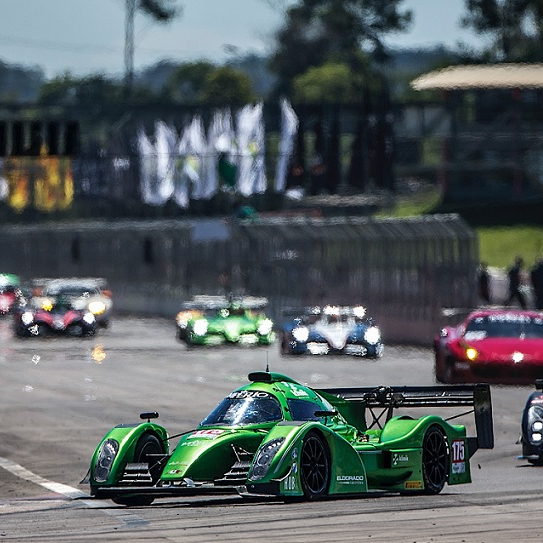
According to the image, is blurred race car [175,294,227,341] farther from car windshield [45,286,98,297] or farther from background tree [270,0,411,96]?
background tree [270,0,411,96]

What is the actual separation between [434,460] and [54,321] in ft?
98.6

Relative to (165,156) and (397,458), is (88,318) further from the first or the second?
(165,156)

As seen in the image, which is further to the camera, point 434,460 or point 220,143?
point 220,143

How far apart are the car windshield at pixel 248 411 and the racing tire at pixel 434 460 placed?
1.40 m

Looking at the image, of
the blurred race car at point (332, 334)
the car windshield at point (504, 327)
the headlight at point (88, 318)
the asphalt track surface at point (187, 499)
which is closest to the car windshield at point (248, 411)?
the asphalt track surface at point (187, 499)

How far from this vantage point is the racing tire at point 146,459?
1399cm

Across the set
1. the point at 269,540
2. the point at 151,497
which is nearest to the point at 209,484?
the point at 151,497

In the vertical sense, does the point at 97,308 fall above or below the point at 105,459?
above

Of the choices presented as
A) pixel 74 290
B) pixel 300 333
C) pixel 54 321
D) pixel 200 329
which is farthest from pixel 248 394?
pixel 74 290

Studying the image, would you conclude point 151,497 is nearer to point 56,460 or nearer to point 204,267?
point 56,460

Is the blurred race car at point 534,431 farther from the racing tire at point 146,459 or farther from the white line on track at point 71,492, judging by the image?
the white line on track at point 71,492

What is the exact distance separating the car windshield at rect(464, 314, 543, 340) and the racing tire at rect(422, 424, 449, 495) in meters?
13.1

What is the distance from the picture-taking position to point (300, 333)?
36.0 meters

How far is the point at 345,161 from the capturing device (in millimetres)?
159500
